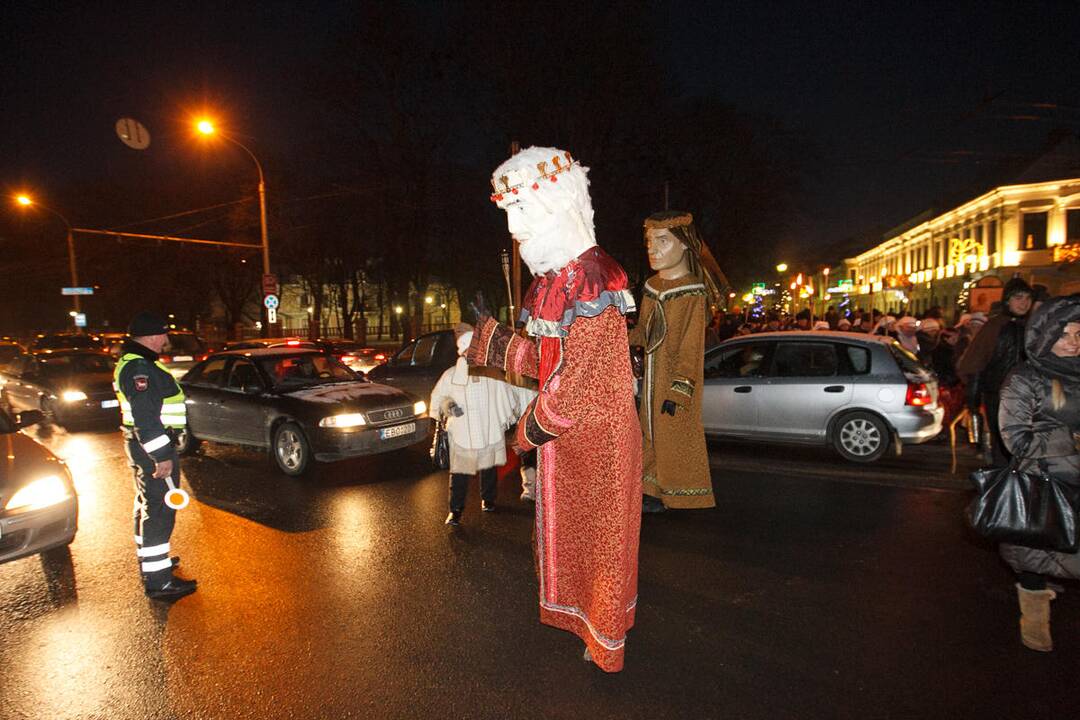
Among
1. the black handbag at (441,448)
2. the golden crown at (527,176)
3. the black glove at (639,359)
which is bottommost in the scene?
the black handbag at (441,448)

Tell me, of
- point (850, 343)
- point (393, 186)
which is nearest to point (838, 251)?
point (393, 186)

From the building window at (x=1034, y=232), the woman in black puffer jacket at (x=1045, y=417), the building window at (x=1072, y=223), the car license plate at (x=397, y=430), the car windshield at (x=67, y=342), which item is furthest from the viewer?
the building window at (x=1034, y=232)

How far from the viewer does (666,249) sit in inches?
218

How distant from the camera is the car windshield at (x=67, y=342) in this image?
1966 centimetres

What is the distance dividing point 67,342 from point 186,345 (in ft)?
14.6

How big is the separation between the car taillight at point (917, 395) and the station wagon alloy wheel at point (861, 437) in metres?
0.42

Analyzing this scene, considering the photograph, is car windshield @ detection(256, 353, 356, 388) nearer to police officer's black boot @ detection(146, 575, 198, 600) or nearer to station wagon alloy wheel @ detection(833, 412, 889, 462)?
police officer's black boot @ detection(146, 575, 198, 600)

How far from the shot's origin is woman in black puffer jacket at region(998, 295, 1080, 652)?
128 inches

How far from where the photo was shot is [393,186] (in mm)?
28531

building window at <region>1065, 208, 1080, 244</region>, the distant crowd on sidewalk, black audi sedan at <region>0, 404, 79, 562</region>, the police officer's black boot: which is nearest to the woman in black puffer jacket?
the distant crowd on sidewalk

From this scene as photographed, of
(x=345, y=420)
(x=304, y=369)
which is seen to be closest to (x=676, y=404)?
(x=345, y=420)

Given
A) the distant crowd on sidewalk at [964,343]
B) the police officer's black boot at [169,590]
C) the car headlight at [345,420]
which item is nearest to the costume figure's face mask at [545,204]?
the distant crowd on sidewalk at [964,343]

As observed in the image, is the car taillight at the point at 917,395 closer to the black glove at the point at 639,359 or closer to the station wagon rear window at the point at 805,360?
the station wagon rear window at the point at 805,360

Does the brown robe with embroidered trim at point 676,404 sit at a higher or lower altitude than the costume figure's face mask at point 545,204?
lower
